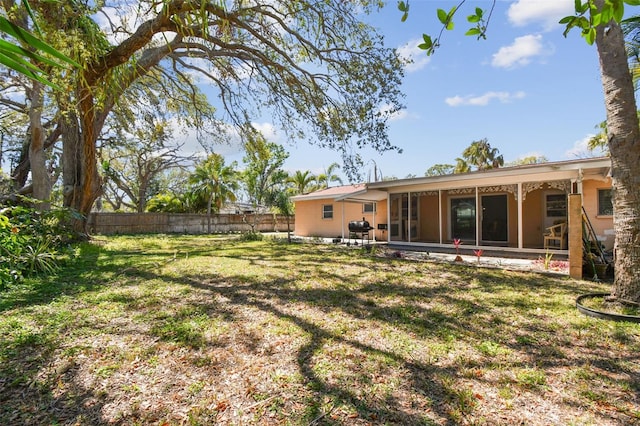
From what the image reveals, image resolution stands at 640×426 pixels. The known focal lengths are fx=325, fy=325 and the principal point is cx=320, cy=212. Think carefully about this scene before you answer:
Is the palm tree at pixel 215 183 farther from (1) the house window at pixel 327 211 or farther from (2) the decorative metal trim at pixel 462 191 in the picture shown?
(2) the decorative metal trim at pixel 462 191

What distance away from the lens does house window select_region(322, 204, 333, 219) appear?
58.2 feet

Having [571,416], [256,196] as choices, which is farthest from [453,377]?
[256,196]

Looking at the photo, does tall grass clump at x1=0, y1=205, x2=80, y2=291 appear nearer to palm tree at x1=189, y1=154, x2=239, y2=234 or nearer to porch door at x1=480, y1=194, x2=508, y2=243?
porch door at x1=480, y1=194, x2=508, y2=243

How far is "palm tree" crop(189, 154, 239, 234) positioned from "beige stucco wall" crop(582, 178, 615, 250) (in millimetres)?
20197

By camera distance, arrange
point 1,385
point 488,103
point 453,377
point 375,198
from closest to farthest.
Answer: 1. point 1,385
2. point 453,377
3. point 375,198
4. point 488,103

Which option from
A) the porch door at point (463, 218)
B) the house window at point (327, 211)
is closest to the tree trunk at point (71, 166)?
the house window at point (327, 211)

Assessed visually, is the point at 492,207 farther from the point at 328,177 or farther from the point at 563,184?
the point at 328,177

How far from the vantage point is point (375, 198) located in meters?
13.9

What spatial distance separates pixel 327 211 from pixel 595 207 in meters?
11.3

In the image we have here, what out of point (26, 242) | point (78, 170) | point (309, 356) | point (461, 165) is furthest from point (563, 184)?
point (461, 165)

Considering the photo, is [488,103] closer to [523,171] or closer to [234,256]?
[523,171]

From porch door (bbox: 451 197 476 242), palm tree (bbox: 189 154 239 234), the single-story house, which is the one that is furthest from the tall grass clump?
palm tree (bbox: 189 154 239 234)

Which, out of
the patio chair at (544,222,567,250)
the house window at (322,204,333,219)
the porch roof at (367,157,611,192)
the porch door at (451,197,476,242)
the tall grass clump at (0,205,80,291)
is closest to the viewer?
the tall grass clump at (0,205,80,291)

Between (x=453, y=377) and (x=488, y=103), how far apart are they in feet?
50.9
